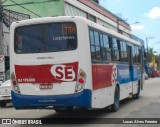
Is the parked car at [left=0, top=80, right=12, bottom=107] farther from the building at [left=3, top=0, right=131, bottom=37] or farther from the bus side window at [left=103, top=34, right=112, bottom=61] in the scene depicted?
the building at [left=3, top=0, right=131, bottom=37]

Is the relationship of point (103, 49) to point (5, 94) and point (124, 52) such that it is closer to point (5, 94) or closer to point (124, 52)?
point (124, 52)

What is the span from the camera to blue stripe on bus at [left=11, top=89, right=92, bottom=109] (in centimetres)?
1193

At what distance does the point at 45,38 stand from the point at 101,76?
2.22 meters

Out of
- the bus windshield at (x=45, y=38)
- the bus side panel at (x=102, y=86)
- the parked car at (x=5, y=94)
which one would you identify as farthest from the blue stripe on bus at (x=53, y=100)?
the parked car at (x=5, y=94)

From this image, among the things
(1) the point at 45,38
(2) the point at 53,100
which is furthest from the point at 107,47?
(2) the point at 53,100

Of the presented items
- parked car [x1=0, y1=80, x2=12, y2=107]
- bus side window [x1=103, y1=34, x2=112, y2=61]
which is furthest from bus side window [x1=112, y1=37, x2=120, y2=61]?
parked car [x1=0, y1=80, x2=12, y2=107]

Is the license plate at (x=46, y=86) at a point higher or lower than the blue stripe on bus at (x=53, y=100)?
higher

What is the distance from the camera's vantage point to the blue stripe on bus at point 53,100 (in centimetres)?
1193

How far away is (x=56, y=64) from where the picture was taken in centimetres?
1227

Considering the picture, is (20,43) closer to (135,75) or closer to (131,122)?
(131,122)

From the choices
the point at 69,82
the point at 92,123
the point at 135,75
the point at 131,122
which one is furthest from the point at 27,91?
the point at 135,75

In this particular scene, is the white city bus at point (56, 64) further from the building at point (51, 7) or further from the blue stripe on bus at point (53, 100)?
the building at point (51, 7)

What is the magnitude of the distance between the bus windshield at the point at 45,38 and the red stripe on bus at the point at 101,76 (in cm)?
109

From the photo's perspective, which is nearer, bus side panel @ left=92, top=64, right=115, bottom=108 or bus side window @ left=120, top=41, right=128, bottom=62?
bus side panel @ left=92, top=64, right=115, bottom=108
